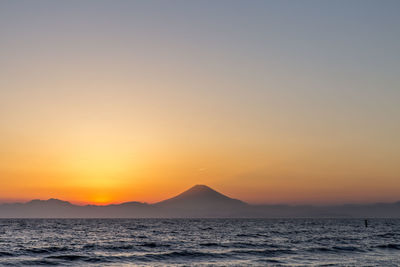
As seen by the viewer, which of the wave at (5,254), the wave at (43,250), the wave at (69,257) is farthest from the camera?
the wave at (43,250)

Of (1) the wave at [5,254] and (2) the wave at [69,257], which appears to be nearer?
(2) the wave at [69,257]

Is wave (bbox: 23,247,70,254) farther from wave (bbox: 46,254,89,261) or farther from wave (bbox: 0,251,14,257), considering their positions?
wave (bbox: 46,254,89,261)

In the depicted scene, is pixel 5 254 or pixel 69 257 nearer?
pixel 69 257

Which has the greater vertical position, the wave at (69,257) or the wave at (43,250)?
the wave at (43,250)

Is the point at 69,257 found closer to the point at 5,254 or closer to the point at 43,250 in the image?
the point at 5,254

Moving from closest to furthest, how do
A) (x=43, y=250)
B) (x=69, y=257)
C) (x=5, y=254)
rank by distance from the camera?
(x=69, y=257)
(x=5, y=254)
(x=43, y=250)

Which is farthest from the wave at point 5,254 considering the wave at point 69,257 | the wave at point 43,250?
the wave at point 69,257

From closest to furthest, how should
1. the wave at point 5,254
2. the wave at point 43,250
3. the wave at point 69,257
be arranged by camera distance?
1. the wave at point 69,257
2. the wave at point 5,254
3. the wave at point 43,250

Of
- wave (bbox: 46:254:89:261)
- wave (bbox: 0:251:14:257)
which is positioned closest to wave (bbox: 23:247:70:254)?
wave (bbox: 0:251:14:257)

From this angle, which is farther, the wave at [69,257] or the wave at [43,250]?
the wave at [43,250]

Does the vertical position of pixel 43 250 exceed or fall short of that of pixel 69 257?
it exceeds it

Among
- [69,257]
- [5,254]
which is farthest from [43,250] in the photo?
[69,257]

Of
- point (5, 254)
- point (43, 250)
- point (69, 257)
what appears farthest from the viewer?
point (43, 250)

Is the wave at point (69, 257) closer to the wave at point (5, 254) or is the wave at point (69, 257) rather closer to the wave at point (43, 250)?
the wave at point (5, 254)
